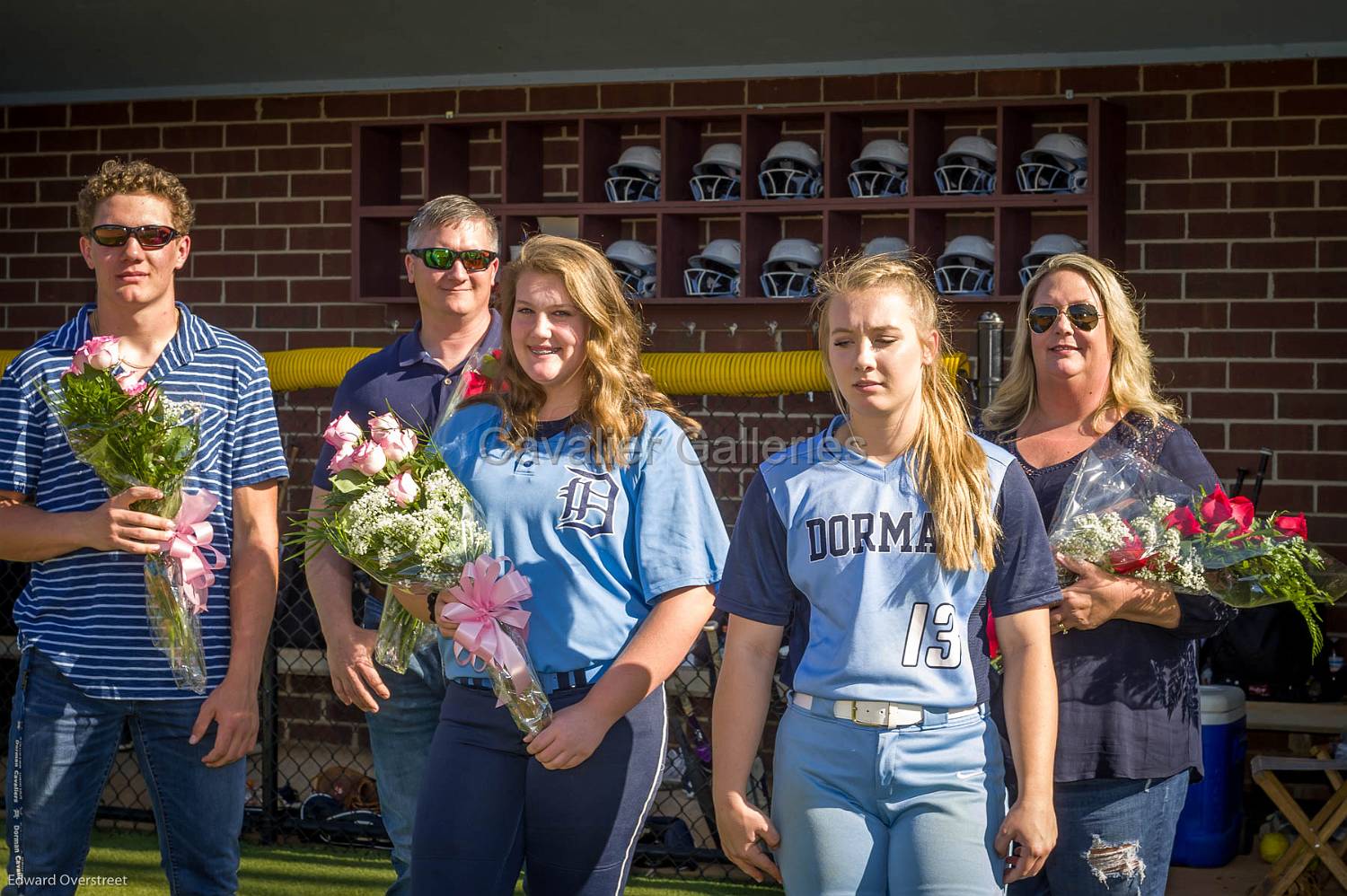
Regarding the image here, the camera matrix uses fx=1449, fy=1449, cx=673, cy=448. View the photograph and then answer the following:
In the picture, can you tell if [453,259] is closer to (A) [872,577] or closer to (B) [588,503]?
(B) [588,503]

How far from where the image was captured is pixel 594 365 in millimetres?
2539

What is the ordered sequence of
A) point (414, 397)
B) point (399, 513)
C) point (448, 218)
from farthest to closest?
point (448, 218), point (414, 397), point (399, 513)

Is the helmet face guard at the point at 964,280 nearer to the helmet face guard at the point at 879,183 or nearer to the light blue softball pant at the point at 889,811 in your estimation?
the helmet face guard at the point at 879,183

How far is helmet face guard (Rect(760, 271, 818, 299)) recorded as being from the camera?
18.5 ft

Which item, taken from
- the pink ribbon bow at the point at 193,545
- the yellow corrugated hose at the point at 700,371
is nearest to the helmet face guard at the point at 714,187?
the yellow corrugated hose at the point at 700,371

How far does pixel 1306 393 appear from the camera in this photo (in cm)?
537

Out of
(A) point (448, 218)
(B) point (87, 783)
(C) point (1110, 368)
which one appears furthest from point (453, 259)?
(C) point (1110, 368)

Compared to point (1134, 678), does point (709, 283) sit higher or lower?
higher

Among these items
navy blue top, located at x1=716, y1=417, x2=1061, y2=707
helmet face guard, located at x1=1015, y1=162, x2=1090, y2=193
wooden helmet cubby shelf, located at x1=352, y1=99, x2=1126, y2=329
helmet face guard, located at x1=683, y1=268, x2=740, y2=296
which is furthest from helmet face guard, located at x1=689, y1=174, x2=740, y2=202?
navy blue top, located at x1=716, y1=417, x2=1061, y2=707

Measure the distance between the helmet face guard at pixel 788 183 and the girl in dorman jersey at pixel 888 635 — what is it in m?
3.43

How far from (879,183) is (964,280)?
512 millimetres

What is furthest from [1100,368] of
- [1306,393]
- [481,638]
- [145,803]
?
[145,803]

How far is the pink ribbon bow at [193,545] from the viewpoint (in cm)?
273

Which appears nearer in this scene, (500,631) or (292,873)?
(500,631)
